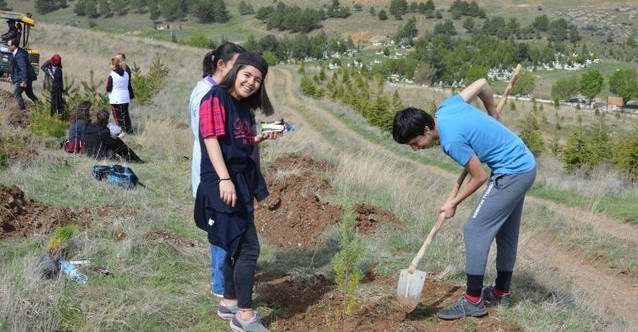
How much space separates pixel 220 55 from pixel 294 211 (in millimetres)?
2745

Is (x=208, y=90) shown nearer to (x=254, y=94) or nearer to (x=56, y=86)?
(x=254, y=94)

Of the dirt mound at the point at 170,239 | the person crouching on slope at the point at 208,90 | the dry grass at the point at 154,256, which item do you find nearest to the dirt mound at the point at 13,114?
the dry grass at the point at 154,256

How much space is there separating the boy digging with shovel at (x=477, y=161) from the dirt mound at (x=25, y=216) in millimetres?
3181

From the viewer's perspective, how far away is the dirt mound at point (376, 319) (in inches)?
171

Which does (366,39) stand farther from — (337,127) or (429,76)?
(337,127)

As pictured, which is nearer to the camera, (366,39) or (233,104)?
(233,104)

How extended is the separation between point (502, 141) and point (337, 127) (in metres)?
18.2

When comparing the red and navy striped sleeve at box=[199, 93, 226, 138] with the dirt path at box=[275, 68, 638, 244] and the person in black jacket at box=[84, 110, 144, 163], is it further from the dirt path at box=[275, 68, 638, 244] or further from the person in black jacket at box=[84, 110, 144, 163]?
the dirt path at box=[275, 68, 638, 244]

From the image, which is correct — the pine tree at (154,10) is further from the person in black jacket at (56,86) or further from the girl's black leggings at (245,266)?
the girl's black leggings at (245,266)

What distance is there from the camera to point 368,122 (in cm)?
2512

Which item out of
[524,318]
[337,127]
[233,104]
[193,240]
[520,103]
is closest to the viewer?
[233,104]

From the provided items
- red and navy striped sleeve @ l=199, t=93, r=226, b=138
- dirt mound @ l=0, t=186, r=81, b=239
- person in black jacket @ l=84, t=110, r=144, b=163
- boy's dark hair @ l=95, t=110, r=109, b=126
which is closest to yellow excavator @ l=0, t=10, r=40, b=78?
boy's dark hair @ l=95, t=110, r=109, b=126

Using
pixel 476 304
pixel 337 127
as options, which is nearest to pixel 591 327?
pixel 476 304

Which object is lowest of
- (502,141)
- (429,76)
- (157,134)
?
(429,76)
